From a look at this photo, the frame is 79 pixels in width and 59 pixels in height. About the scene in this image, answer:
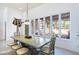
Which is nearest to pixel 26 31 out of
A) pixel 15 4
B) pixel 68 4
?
pixel 15 4

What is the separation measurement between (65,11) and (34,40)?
0.85m

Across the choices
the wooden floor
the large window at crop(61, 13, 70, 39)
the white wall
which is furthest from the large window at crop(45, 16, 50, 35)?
the wooden floor

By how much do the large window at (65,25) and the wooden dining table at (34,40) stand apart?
1.12ft

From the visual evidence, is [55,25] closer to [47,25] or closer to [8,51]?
[47,25]

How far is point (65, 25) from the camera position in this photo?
235 centimetres

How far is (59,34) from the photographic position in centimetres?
238

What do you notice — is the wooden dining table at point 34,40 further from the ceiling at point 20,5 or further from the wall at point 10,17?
the ceiling at point 20,5

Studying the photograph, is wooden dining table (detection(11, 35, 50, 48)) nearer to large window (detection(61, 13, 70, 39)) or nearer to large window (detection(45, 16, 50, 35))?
large window (detection(45, 16, 50, 35))

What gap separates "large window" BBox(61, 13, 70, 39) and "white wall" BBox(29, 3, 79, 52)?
0.19ft

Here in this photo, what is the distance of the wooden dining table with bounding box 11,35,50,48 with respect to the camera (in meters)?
2.37

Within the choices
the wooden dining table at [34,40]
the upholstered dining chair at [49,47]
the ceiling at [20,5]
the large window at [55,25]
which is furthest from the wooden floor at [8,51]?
the ceiling at [20,5]

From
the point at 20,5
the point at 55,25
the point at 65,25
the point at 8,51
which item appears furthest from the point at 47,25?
the point at 8,51

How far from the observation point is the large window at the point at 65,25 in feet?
7.56
